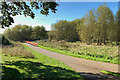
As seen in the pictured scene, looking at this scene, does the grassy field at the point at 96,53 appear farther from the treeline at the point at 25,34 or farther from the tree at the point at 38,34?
the tree at the point at 38,34

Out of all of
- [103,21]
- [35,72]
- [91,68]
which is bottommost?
[91,68]

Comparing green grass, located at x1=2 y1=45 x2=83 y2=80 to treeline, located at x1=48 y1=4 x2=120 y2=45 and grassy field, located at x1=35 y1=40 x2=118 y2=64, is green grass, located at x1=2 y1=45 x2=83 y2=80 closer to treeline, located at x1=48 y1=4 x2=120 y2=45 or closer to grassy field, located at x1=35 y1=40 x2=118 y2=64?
grassy field, located at x1=35 y1=40 x2=118 y2=64

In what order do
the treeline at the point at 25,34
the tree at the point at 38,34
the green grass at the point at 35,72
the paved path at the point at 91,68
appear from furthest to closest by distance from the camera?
the tree at the point at 38,34, the treeline at the point at 25,34, the paved path at the point at 91,68, the green grass at the point at 35,72

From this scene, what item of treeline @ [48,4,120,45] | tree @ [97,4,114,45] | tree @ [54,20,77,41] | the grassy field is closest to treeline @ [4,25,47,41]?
tree @ [54,20,77,41]

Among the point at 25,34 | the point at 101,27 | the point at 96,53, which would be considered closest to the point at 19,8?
the point at 96,53

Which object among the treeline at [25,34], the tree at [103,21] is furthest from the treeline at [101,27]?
the treeline at [25,34]

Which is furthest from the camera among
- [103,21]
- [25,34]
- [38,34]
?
[38,34]

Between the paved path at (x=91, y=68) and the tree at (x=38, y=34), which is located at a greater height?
the tree at (x=38, y=34)

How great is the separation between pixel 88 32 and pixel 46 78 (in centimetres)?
1993

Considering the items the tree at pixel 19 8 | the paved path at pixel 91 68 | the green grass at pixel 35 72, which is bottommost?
the paved path at pixel 91 68

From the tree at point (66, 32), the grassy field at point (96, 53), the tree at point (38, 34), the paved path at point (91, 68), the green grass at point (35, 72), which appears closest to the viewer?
the green grass at point (35, 72)

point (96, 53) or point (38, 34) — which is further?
point (38, 34)

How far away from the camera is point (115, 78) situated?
3875 mm

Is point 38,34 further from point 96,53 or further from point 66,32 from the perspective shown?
point 96,53
